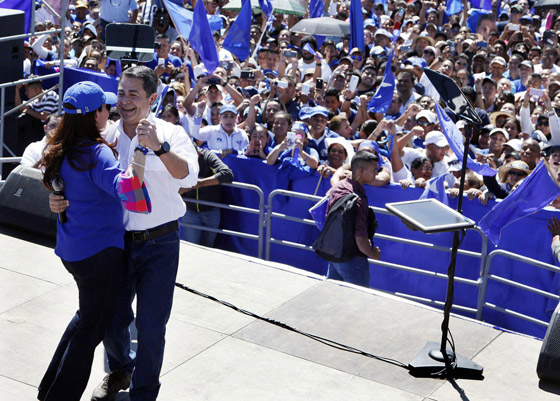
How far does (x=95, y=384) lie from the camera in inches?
205

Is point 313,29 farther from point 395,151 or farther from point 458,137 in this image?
point 458,137

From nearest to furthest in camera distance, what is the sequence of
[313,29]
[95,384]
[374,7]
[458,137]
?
1. [95,384]
2. [458,137]
3. [313,29]
4. [374,7]

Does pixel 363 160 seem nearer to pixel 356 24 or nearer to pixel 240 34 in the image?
pixel 240 34

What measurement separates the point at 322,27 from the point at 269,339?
37.1 feet

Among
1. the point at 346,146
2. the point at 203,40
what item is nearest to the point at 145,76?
the point at 346,146

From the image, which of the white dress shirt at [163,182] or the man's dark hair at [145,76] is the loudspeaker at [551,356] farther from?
the man's dark hair at [145,76]

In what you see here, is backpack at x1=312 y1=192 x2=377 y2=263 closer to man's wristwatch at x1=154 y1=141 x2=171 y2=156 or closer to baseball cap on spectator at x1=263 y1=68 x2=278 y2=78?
man's wristwatch at x1=154 y1=141 x2=171 y2=156

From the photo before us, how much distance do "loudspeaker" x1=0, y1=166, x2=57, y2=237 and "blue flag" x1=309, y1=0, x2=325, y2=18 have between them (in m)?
11.8

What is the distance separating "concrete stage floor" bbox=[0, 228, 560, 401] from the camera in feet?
17.5

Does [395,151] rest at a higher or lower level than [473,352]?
higher

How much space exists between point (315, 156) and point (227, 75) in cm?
503

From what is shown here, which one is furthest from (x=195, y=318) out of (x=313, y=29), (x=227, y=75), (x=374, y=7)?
(x=374, y=7)

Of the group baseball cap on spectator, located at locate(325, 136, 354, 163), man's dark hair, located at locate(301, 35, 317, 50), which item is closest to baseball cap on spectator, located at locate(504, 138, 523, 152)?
baseball cap on spectator, located at locate(325, 136, 354, 163)

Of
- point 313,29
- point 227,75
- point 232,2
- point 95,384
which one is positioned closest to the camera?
point 95,384
